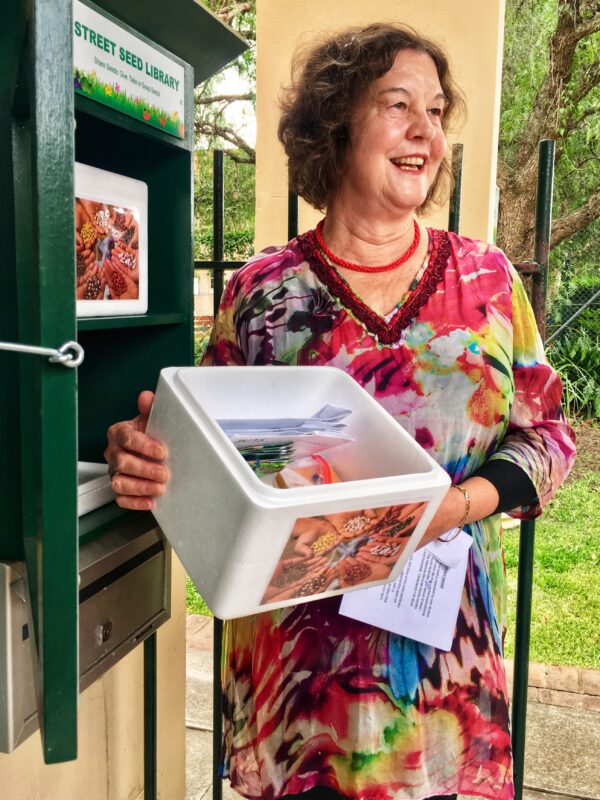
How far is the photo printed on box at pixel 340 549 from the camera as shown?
37.4 inches

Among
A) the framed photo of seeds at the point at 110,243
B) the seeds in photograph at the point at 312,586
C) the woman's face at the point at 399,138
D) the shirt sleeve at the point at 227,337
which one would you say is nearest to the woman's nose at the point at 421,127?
the woman's face at the point at 399,138

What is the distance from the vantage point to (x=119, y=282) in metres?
1.52

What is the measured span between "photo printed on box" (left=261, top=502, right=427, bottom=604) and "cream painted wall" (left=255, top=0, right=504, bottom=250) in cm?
197

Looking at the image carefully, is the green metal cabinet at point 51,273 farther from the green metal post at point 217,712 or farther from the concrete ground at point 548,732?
the concrete ground at point 548,732

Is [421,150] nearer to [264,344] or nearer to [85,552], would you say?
[264,344]

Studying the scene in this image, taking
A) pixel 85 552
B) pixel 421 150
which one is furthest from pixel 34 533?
Result: pixel 421 150

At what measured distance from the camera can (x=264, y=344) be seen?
1429mm

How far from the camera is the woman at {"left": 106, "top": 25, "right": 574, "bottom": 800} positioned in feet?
4.34

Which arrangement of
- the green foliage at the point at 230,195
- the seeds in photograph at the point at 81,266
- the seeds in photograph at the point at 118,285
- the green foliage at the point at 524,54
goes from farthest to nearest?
the green foliage at the point at 230,195, the green foliage at the point at 524,54, the seeds in photograph at the point at 118,285, the seeds in photograph at the point at 81,266

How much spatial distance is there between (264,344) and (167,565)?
1.86ft

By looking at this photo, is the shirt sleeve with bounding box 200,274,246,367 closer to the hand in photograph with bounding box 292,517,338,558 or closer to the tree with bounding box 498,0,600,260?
the hand in photograph with bounding box 292,517,338,558

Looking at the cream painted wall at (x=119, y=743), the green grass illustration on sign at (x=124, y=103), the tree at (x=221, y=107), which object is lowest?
the cream painted wall at (x=119, y=743)

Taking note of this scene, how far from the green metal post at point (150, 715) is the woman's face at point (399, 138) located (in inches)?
42.3

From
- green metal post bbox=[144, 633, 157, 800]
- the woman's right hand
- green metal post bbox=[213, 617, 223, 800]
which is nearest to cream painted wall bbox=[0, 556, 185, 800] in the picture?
green metal post bbox=[144, 633, 157, 800]
